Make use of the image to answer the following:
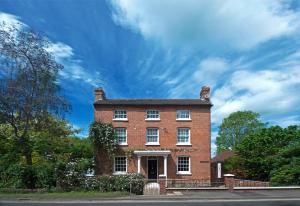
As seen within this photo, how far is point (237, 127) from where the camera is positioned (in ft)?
223

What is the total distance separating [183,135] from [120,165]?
7179 millimetres

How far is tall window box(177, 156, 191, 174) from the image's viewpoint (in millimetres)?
40344

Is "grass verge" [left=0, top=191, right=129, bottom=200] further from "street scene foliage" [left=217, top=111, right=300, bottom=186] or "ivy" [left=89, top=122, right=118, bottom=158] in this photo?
"ivy" [left=89, top=122, right=118, bottom=158]

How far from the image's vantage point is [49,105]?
31750 millimetres

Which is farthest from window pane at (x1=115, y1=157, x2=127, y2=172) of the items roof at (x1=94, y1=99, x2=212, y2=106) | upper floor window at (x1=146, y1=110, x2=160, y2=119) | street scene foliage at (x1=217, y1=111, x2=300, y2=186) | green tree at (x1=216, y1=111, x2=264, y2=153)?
green tree at (x1=216, y1=111, x2=264, y2=153)

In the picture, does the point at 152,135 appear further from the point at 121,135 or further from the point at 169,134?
the point at 121,135

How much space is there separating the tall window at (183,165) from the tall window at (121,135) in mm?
5877

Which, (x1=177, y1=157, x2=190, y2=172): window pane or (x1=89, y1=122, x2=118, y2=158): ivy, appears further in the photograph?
(x1=177, y1=157, x2=190, y2=172): window pane

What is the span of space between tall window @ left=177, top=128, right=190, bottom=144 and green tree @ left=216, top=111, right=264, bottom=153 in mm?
26303

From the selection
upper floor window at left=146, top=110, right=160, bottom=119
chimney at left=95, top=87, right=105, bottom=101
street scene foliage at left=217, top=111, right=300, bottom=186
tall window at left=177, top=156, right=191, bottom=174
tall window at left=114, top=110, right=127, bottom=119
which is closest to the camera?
street scene foliage at left=217, top=111, right=300, bottom=186

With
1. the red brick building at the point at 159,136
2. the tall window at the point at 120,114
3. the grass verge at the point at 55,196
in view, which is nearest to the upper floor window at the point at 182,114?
the red brick building at the point at 159,136

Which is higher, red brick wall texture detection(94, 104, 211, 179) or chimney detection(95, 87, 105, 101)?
chimney detection(95, 87, 105, 101)

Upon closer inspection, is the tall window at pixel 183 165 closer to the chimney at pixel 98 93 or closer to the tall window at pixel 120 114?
the tall window at pixel 120 114

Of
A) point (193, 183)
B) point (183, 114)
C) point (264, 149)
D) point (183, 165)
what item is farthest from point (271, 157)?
point (183, 114)
